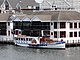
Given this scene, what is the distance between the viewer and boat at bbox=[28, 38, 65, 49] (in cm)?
6022

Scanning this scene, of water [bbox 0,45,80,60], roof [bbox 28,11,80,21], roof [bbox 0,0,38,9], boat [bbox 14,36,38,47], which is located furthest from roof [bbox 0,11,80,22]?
roof [bbox 0,0,38,9]

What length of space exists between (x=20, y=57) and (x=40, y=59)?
9.80 ft

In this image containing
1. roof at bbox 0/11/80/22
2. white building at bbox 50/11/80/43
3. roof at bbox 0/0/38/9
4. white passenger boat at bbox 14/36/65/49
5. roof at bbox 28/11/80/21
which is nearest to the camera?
white passenger boat at bbox 14/36/65/49

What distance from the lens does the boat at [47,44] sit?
60.2 m

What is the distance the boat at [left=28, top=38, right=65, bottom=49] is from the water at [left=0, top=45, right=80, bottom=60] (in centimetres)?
122

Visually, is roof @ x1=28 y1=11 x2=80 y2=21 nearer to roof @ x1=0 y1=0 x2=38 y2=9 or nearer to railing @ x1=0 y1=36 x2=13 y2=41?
railing @ x1=0 y1=36 x2=13 y2=41

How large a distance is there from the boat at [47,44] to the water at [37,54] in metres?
1.22

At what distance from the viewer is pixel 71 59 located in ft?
166

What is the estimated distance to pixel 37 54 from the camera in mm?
55062

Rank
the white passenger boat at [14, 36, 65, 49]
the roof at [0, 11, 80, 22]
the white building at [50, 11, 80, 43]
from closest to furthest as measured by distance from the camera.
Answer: the white passenger boat at [14, 36, 65, 49] → the white building at [50, 11, 80, 43] → the roof at [0, 11, 80, 22]

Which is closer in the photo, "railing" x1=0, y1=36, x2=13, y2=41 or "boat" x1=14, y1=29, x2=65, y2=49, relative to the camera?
"boat" x1=14, y1=29, x2=65, y2=49

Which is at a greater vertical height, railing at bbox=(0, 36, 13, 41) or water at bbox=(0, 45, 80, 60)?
water at bbox=(0, 45, 80, 60)

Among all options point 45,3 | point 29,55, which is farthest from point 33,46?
point 45,3

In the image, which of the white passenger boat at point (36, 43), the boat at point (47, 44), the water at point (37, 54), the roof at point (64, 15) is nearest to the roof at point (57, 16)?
the roof at point (64, 15)
